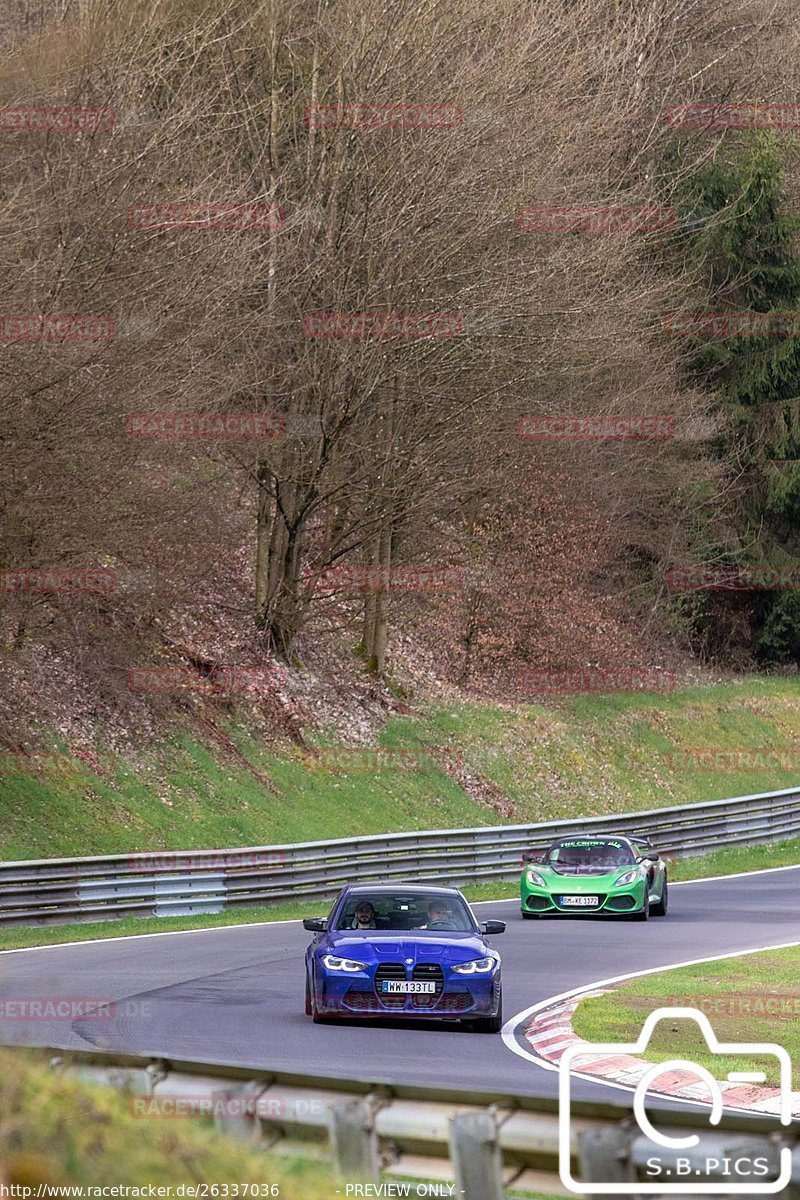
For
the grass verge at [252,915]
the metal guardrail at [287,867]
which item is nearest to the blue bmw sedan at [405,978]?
the grass verge at [252,915]

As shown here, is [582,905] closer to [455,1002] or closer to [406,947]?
[406,947]

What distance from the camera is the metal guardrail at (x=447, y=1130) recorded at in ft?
15.3

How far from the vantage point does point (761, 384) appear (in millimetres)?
54781

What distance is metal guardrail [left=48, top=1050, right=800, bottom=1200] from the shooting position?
15.3 ft

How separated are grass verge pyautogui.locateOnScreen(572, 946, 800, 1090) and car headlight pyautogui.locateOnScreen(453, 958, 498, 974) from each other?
0.90 meters

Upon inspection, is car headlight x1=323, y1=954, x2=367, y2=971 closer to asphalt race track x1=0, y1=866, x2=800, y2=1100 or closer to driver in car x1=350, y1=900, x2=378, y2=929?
asphalt race track x1=0, y1=866, x2=800, y2=1100

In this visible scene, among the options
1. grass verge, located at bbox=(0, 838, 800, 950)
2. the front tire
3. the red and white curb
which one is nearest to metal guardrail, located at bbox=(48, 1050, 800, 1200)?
the red and white curb

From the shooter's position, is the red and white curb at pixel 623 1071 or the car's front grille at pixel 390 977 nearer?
the red and white curb at pixel 623 1071

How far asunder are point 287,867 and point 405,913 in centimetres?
1116

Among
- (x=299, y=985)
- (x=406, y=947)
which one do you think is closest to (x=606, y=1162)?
(x=406, y=947)

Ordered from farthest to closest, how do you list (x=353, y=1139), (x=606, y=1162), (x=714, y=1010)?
1. (x=714, y=1010)
2. (x=353, y=1139)
3. (x=606, y=1162)

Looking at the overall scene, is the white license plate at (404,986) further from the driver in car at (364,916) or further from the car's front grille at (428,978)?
the driver in car at (364,916)

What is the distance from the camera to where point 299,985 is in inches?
691

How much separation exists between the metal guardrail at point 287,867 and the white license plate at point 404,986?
9.30 meters
